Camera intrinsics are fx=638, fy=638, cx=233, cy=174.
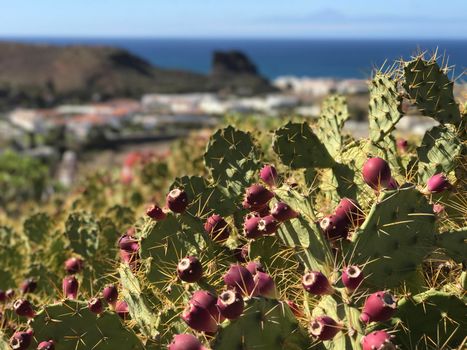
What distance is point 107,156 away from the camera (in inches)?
2084

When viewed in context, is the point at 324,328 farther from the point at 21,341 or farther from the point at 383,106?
the point at 383,106

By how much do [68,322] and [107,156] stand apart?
51.8 metres

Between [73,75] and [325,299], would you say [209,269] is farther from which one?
[73,75]

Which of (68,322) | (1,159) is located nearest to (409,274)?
(68,322)

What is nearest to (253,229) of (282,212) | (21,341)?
(282,212)

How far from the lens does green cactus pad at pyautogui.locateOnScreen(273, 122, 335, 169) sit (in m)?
2.76

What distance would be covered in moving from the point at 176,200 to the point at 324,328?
2.22ft

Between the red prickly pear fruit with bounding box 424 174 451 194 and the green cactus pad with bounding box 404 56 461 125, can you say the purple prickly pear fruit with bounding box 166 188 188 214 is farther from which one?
the green cactus pad with bounding box 404 56 461 125

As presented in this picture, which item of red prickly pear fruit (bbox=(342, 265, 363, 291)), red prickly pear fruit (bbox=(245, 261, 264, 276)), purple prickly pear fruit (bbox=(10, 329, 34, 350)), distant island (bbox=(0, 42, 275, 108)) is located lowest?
distant island (bbox=(0, 42, 275, 108))

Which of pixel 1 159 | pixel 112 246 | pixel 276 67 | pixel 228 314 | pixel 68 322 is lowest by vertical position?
pixel 276 67

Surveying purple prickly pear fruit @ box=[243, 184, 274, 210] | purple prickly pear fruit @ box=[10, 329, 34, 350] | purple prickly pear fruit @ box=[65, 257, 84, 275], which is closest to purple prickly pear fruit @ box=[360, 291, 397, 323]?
purple prickly pear fruit @ box=[243, 184, 274, 210]

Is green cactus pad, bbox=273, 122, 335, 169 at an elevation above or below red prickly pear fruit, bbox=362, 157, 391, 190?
below

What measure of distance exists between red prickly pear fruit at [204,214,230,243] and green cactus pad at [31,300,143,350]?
49 centimetres

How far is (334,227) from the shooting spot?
204 cm
